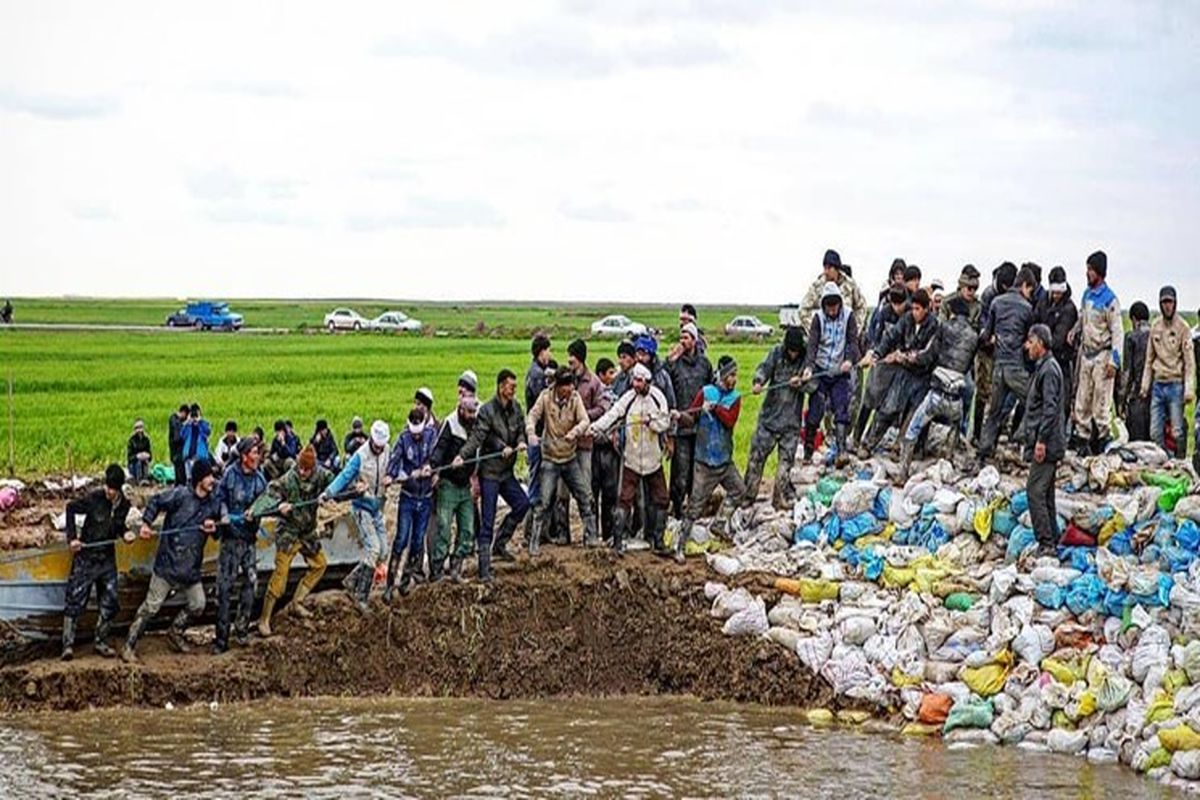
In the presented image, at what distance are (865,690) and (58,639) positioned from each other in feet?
25.7

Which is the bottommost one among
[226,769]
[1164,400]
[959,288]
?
[226,769]

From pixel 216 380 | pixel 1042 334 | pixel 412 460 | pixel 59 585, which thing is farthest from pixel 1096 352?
pixel 216 380

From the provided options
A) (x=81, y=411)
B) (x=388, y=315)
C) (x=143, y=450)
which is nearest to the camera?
(x=143, y=450)

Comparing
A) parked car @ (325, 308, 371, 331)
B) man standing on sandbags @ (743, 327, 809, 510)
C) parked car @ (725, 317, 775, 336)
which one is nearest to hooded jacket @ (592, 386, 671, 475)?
man standing on sandbags @ (743, 327, 809, 510)

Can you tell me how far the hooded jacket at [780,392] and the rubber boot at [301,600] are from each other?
4.74m

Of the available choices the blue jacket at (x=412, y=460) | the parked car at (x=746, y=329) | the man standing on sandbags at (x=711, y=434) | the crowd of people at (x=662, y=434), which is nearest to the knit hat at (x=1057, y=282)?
the crowd of people at (x=662, y=434)

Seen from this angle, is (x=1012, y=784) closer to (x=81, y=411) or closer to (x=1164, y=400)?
(x=1164, y=400)

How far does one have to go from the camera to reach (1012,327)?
18125mm

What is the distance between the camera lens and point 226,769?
1420 centimetres

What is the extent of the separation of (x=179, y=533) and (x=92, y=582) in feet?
3.03

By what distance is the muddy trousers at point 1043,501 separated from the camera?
54.1 ft

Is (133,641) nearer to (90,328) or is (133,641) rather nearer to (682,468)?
(682,468)

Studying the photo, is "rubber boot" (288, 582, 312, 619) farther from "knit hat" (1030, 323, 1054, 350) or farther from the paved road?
the paved road

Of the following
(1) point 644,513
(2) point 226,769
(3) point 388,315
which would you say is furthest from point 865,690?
(3) point 388,315
